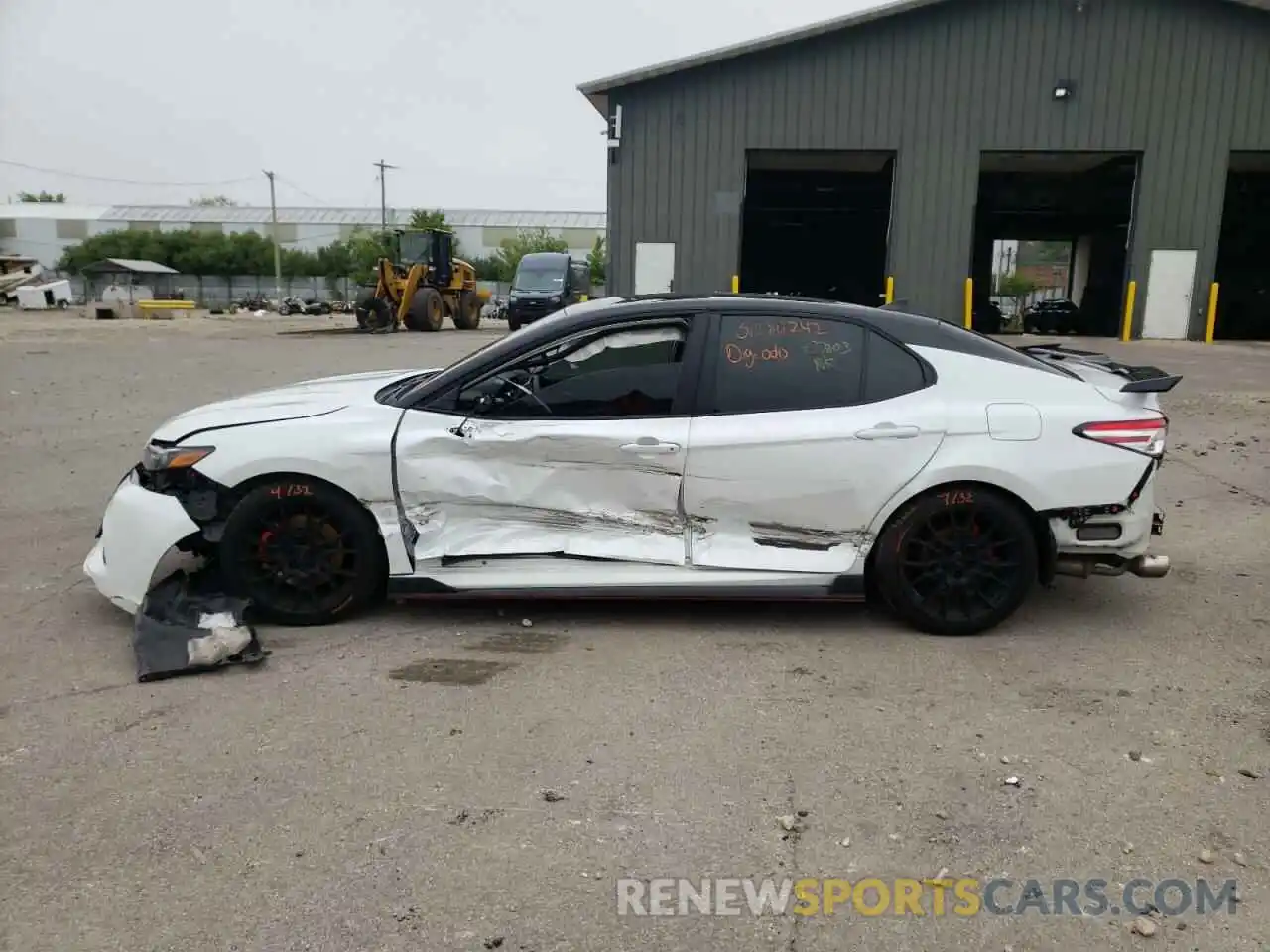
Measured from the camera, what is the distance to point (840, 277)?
120 ft

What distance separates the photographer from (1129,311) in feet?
73.2

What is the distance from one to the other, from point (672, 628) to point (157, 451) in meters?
2.44

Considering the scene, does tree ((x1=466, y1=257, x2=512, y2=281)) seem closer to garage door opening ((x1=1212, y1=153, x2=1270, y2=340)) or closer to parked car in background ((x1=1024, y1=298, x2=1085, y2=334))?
parked car in background ((x1=1024, y1=298, x2=1085, y2=334))

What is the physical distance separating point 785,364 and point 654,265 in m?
18.4

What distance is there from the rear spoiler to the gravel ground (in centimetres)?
114

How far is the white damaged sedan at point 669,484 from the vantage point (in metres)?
4.39

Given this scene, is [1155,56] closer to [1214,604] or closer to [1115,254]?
[1115,254]

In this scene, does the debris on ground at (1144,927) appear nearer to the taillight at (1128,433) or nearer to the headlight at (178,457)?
the taillight at (1128,433)

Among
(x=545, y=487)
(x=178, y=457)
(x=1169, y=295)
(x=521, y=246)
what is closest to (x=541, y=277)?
(x=1169, y=295)

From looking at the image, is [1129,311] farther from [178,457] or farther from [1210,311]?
[178,457]

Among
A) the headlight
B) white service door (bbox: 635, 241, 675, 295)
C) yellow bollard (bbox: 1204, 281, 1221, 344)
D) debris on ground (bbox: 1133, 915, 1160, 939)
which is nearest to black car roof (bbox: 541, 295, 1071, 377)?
the headlight

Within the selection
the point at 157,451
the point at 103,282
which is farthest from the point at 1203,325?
the point at 103,282

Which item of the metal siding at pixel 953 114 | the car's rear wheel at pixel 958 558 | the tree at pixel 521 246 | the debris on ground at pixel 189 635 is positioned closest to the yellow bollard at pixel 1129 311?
the metal siding at pixel 953 114

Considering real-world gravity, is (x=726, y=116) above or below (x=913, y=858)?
above
